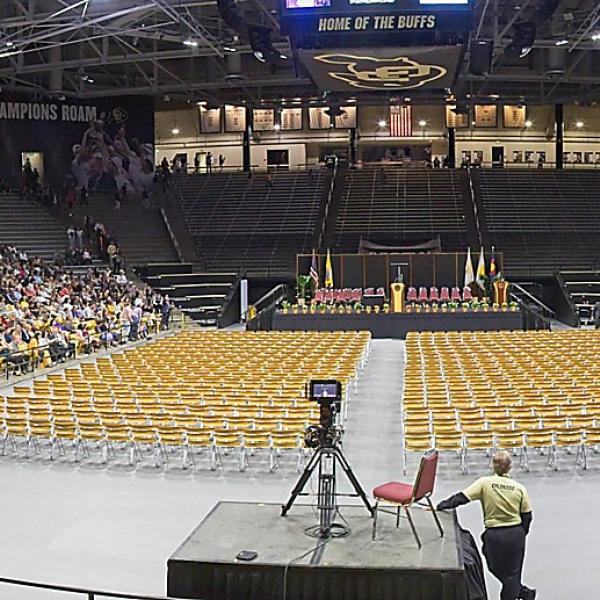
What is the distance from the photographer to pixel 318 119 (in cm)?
4819

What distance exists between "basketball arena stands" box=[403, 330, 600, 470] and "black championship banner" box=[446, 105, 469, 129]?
2686 centimetres

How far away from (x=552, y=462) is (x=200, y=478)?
16.1 ft

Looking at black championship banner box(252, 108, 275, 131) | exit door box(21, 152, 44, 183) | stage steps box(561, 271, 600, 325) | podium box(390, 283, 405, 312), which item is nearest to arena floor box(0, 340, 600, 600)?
podium box(390, 283, 405, 312)

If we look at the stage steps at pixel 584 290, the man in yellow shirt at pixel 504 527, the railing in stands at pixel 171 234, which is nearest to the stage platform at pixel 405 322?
the stage steps at pixel 584 290

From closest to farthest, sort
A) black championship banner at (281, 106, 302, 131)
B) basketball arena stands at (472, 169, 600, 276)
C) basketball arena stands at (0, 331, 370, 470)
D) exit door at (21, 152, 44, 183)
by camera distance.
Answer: basketball arena stands at (0, 331, 370, 470) → basketball arena stands at (472, 169, 600, 276) → exit door at (21, 152, 44, 183) → black championship banner at (281, 106, 302, 131)

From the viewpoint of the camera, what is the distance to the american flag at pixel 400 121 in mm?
46000

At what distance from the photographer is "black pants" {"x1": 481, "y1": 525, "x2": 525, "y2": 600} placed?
271 inches

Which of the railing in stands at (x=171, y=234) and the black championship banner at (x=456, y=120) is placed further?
the black championship banner at (x=456, y=120)

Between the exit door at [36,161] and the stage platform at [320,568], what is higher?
the exit door at [36,161]

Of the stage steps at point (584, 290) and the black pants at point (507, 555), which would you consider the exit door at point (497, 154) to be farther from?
the black pants at point (507, 555)

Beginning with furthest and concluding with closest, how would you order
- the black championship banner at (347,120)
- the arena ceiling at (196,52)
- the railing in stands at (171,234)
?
1. the black championship banner at (347,120)
2. the railing in stands at (171,234)
3. the arena ceiling at (196,52)

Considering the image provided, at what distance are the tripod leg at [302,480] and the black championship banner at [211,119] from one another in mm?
42639

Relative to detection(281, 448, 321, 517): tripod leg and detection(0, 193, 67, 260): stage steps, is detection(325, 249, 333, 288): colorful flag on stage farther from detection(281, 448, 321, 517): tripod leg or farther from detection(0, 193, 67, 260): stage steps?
detection(281, 448, 321, 517): tripod leg

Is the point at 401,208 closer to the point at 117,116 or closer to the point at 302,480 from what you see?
the point at 117,116
